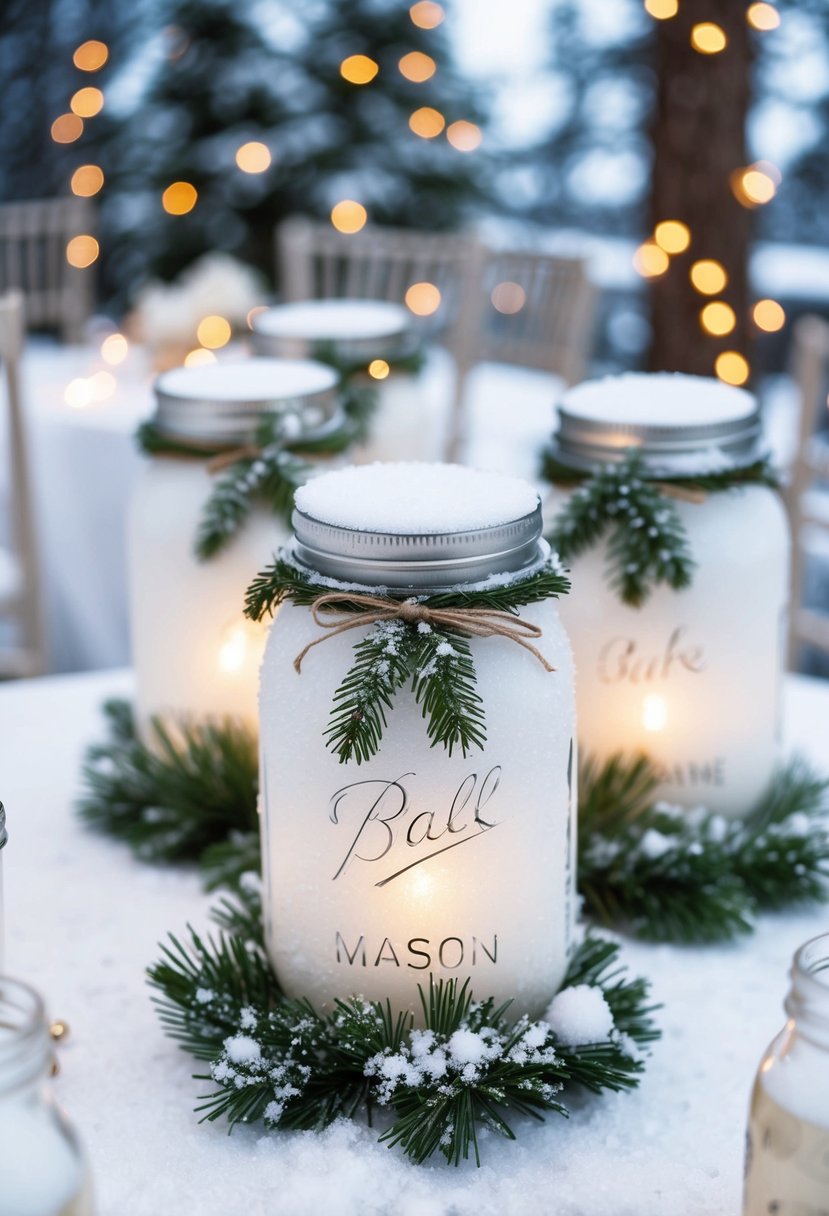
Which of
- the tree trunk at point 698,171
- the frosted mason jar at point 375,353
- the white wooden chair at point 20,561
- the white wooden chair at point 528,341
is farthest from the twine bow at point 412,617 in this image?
the tree trunk at point 698,171

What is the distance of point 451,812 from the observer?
0.70 metres

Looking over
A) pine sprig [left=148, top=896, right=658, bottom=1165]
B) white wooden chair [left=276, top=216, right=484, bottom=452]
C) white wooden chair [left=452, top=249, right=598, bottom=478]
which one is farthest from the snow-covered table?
white wooden chair [left=276, top=216, right=484, bottom=452]

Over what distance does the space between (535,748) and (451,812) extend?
0.17ft

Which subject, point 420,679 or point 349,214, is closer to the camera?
point 420,679

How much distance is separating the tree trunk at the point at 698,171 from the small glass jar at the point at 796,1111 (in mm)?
2357

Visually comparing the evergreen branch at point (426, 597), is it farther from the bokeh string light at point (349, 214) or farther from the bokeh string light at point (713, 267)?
the bokeh string light at point (349, 214)

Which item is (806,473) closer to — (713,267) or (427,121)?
(713,267)

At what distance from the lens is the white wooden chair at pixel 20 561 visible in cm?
195

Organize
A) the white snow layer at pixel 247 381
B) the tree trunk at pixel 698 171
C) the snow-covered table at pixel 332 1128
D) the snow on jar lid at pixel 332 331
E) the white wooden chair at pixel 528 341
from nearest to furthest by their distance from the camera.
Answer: the snow-covered table at pixel 332 1128
the white snow layer at pixel 247 381
the snow on jar lid at pixel 332 331
the tree trunk at pixel 698 171
the white wooden chair at pixel 528 341

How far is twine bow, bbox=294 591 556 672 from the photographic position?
0.69 metres

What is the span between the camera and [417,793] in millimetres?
702

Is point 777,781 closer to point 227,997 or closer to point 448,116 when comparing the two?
point 227,997

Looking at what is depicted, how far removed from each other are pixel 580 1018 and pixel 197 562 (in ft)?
1.33

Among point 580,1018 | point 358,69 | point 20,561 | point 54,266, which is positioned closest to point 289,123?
point 358,69
